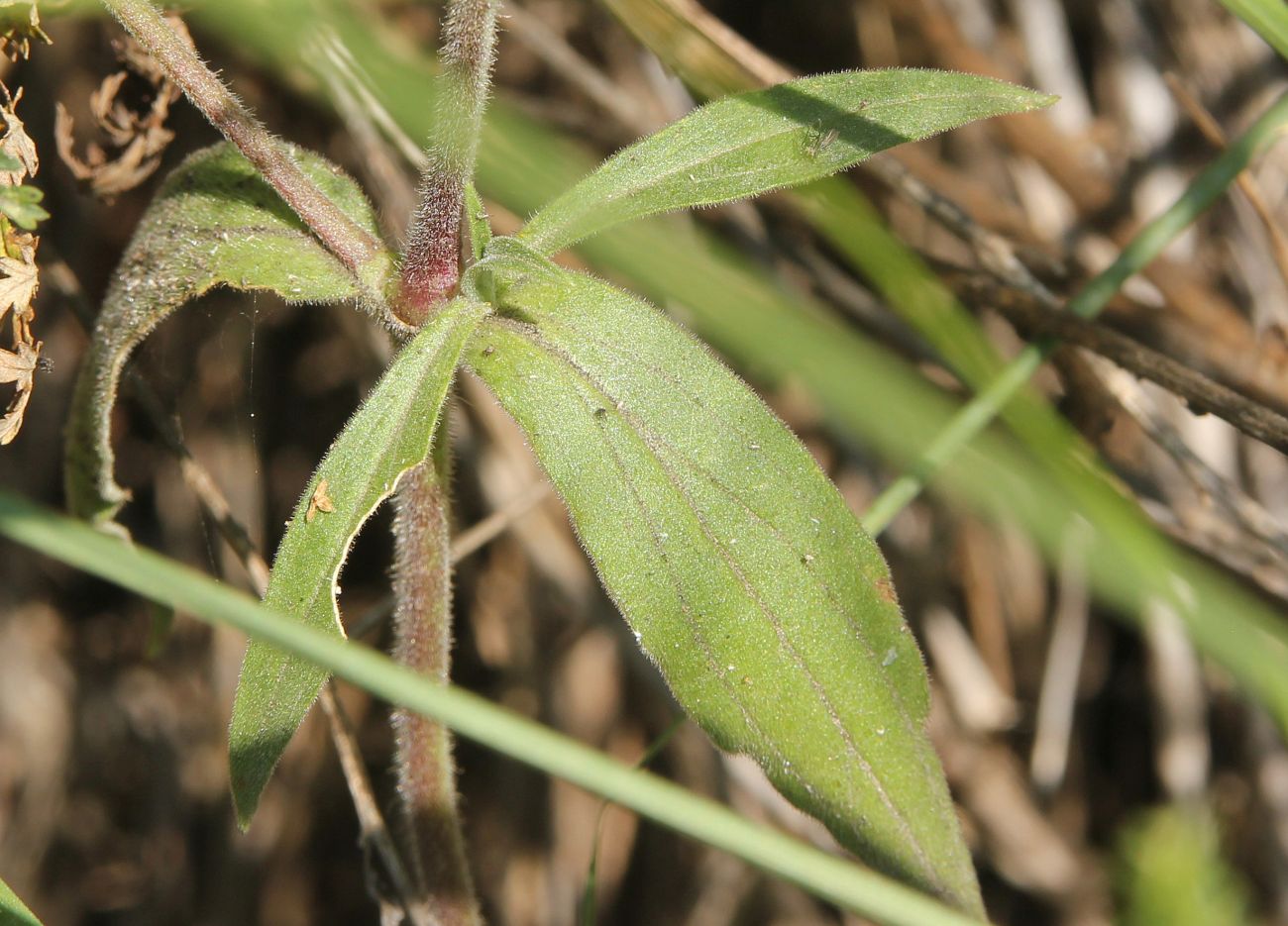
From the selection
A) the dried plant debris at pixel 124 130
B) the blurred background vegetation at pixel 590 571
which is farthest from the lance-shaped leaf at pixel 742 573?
the blurred background vegetation at pixel 590 571

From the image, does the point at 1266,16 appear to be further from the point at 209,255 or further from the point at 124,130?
the point at 124,130

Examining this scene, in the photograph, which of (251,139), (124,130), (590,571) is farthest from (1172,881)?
(590,571)

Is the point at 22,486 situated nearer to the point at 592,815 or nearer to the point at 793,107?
the point at 592,815

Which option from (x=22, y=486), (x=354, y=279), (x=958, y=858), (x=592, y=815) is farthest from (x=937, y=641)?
(x=22, y=486)

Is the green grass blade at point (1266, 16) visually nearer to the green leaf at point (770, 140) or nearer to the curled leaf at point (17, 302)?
the green leaf at point (770, 140)

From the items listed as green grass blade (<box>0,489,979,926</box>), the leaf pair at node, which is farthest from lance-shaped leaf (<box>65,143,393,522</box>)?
green grass blade (<box>0,489,979,926</box>)

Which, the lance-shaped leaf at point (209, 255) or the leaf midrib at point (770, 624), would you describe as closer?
the leaf midrib at point (770, 624)
